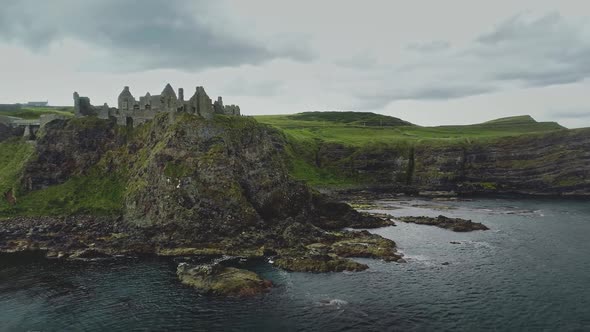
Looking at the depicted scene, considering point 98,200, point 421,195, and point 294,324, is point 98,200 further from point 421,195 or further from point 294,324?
point 421,195

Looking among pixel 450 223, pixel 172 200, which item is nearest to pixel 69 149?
pixel 172 200

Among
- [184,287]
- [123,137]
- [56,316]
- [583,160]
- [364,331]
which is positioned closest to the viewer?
[364,331]

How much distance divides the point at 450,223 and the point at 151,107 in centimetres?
8427

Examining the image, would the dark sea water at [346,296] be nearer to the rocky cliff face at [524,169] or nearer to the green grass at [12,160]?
the green grass at [12,160]

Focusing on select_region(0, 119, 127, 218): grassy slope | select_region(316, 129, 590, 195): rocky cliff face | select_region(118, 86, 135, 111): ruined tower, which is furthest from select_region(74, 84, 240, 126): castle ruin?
select_region(316, 129, 590, 195): rocky cliff face

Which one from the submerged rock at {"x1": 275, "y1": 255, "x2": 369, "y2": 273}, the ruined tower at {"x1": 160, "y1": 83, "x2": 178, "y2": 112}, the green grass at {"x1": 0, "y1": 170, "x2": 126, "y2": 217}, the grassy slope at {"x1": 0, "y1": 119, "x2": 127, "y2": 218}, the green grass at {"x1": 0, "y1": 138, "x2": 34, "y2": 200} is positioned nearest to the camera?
the submerged rock at {"x1": 275, "y1": 255, "x2": 369, "y2": 273}

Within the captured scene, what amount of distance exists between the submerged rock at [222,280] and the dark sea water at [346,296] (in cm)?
188

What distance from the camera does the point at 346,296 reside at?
6184 centimetres

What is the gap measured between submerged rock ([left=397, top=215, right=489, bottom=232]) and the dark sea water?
15.8 metres

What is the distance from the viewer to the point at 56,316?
5684 centimetres

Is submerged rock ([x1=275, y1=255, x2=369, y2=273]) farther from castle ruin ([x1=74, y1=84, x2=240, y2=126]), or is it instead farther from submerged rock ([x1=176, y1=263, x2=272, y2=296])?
castle ruin ([x1=74, y1=84, x2=240, y2=126])

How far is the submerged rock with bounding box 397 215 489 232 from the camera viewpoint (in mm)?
108062

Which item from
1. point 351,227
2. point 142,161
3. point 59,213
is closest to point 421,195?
point 351,227

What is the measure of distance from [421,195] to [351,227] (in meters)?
80.8
